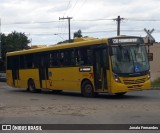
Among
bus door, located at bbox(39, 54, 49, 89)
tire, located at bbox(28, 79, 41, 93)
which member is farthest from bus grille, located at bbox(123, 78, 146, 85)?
tire, located at bbox(28, 79, 41, 93)

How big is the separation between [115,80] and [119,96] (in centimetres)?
257

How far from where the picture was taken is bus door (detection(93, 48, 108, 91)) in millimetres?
22234

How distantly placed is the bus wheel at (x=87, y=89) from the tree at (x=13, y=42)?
218 ft

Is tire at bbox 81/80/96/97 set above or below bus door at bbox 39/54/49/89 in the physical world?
below

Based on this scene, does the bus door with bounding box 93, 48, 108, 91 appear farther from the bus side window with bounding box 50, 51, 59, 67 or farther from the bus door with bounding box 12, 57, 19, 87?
the bus door with bounding box 12, 57, 19, 87

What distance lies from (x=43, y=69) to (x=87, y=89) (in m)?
5.31

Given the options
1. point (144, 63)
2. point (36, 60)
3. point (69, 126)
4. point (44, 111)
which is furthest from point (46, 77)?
point (69, 126)

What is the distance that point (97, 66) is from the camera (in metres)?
22.7

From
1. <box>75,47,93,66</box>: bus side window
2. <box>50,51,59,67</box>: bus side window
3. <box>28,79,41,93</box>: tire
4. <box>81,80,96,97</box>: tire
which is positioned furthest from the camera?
<box>28,79,41,93</box>: tire

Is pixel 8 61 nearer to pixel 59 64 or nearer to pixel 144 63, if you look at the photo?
pixel 59 64

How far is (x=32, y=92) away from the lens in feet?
100

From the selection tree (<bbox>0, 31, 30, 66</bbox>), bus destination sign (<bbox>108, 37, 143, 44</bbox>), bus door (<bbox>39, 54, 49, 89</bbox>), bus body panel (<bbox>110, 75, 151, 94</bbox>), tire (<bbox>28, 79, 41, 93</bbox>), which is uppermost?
tree (<bbox>0, 31, 30, 66</bbox>)

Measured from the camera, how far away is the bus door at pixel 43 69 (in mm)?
27922

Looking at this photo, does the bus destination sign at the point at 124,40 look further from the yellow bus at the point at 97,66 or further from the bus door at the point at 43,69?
the bus door at the point at 43,69
